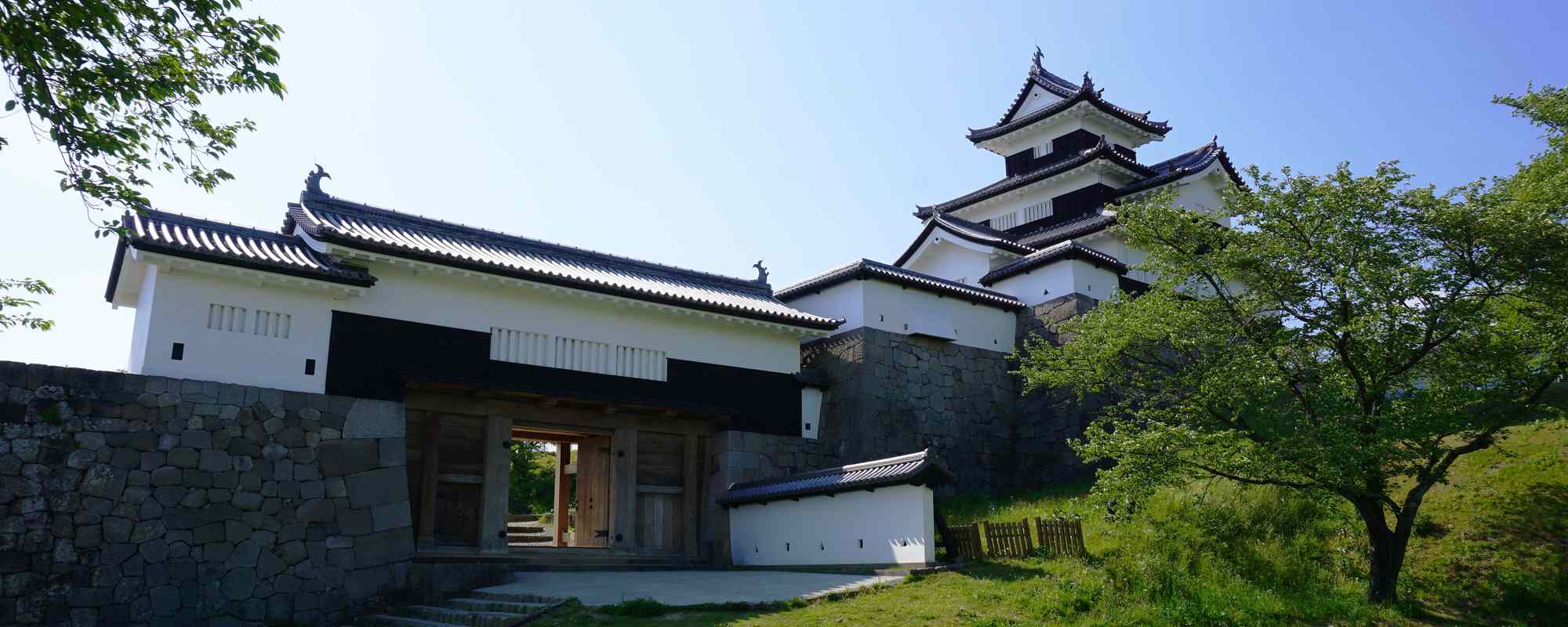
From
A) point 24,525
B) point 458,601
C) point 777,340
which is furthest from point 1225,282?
point 24,525

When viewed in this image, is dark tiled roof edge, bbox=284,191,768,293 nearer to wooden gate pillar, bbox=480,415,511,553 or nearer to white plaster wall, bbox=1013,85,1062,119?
wooden gate pillar, bbox=480,415,511,553

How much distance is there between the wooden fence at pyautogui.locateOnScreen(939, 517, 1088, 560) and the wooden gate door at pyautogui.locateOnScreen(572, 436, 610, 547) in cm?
570

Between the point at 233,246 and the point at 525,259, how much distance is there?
4564 mm

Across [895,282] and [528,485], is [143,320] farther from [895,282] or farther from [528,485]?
[528,485]

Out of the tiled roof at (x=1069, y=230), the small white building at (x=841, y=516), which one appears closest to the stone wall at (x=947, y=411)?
the small white building at (x=841, y=516)

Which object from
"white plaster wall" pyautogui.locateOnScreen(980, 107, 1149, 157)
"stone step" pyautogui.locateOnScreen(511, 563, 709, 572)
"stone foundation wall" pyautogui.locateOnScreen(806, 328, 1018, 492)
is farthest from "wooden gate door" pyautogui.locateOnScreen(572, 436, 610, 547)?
"white plaster wall" pyautogui.locateOnScreen(980, 107, 1149, 157)

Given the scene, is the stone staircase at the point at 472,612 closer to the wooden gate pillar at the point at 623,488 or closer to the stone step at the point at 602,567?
the stone step at the point at 602,567

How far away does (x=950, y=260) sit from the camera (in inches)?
1028

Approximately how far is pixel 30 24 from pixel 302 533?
7.35 meters

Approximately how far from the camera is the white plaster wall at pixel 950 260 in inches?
991

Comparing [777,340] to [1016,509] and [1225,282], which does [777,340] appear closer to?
[1016,509]

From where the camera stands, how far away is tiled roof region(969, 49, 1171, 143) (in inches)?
1114

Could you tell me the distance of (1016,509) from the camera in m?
17.0

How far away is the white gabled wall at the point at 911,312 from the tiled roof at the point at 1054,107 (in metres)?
8.31
